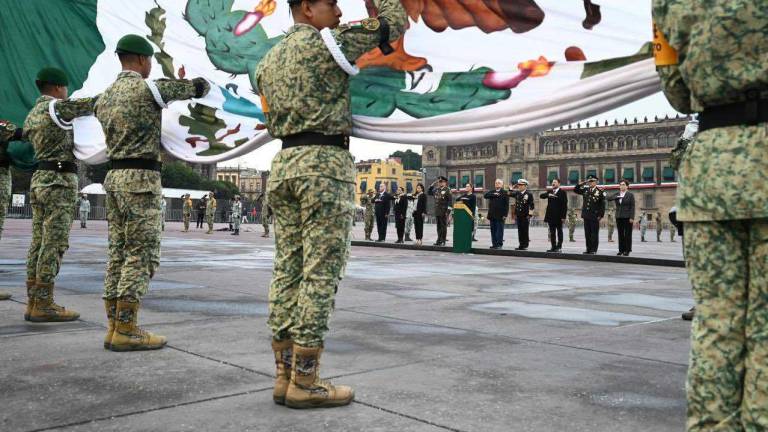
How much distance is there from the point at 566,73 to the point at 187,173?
79.0 metres

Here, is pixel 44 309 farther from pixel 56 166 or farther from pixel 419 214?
pixel 419 214

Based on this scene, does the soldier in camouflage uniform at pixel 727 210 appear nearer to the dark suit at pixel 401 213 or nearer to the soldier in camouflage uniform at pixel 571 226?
the dark suit at pixel 401 213

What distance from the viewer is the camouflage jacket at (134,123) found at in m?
4.09

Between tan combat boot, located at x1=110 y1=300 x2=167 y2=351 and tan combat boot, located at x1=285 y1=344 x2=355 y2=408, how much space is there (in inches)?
58.8

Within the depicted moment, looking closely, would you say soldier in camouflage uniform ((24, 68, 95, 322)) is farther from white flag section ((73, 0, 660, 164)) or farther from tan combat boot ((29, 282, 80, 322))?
white flag section ((73, 0, 660, 164))

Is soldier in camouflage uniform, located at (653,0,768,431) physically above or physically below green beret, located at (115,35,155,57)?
below

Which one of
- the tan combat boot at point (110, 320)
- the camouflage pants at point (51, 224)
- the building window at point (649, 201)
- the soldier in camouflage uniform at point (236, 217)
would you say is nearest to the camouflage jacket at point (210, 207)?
the soldier in camouflage uniform at point (236, 217)

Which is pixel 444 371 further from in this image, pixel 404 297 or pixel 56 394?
pixel 404 297

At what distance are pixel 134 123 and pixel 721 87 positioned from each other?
3326 millimetres

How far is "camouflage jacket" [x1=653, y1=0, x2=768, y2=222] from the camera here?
1.78m

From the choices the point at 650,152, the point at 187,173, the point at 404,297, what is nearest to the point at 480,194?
the point at 650,152

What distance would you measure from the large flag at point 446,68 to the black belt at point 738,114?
2.81ft

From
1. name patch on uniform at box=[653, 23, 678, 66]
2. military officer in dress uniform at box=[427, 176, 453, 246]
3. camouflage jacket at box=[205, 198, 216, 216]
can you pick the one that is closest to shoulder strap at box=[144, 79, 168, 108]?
name patch on uniform at box=[653, 23, 678, 66]

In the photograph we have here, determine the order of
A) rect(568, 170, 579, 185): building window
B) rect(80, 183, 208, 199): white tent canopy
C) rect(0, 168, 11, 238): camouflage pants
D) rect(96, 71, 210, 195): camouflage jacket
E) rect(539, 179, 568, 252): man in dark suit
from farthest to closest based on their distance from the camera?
rect(568, 170, 579, 185): building window
rect(80, 183, 208, 199): white tent canopy
rect(539, 179, 568, 252): man in dark suit
rect(0, 168, 11, 238): camouflage pants
rect(96, 71, 210, 195): camouflage jacket
